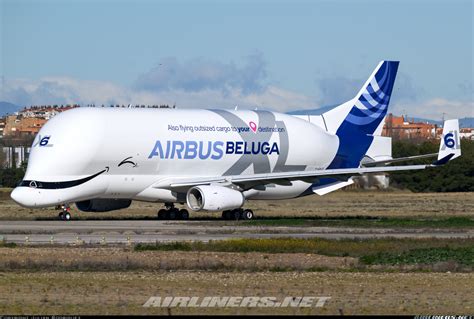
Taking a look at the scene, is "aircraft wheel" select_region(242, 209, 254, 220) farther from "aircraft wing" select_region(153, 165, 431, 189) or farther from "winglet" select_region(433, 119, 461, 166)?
"winglet" select_region(433, 119, 461, 166)

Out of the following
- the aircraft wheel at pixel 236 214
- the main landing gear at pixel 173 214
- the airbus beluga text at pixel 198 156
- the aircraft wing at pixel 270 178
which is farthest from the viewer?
the main landing gear at pixel 173 214

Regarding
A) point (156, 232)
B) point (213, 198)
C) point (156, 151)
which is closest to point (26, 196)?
point (156, 151)

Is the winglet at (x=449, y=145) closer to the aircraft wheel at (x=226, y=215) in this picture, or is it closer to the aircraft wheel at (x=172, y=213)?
the aircraft wheel at (x=226, y=215)

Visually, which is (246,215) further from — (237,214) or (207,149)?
(207,149)

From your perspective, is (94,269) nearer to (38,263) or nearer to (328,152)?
(38,263)

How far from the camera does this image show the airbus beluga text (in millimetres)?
52500

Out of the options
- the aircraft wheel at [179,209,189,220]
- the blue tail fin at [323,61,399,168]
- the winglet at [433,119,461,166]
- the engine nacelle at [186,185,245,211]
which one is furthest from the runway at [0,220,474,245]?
the blue tail fin at [323,61,399,168]

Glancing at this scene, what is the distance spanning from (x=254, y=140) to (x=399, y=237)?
704 inches

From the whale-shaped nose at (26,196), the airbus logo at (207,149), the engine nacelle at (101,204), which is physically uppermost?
the airbus logo at (207,149)

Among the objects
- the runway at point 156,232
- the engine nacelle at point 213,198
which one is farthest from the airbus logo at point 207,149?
the runway at point 156,232

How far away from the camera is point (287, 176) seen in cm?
5541

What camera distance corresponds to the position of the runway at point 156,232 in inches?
1555

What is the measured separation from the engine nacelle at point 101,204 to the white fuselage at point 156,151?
180 centimetres

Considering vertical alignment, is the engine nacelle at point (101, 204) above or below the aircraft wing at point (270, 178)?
below
